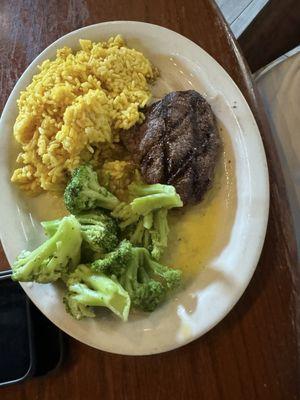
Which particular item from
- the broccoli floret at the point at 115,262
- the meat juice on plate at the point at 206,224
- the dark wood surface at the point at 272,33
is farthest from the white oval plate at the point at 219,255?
the dark wood surface at the point at 272,33

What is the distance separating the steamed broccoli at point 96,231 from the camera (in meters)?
1.47

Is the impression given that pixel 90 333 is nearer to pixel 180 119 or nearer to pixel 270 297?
pixel 270 297

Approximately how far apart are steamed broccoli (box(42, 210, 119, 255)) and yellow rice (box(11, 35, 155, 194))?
192 millimetres

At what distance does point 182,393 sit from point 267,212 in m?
0.65

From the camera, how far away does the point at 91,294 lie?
139 centimetres

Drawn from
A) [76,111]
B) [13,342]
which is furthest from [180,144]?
[13,342]

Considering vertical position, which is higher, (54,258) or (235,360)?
(54,258)

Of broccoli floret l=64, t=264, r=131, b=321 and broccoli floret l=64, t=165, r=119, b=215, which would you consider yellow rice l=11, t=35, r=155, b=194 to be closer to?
broccoli floret l=64, t=165, r=119, b=215

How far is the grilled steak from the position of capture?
5.36 feet

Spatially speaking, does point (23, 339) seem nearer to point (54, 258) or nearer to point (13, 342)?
point (13, 342)

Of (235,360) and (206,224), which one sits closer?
(235,360)

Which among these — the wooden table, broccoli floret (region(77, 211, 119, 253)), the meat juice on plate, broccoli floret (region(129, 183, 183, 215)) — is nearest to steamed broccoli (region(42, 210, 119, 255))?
broccoli floret (region(77, 211, 119, 253))

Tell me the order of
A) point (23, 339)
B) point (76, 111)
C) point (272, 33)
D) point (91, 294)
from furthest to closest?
point (272, 33) < point (76, 111) < point (23, 339) < point (91, 294)

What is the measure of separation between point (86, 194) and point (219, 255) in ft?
1.62
